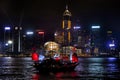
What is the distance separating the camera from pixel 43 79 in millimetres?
84000

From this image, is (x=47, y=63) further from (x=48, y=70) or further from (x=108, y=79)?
(x=108, y=79)

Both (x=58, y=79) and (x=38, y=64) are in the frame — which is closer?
(x=58, y=79)

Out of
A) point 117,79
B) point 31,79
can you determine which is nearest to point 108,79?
point 117,79

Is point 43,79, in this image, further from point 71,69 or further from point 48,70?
point 71,69

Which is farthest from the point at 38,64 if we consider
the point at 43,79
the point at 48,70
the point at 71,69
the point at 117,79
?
the point at 117,79

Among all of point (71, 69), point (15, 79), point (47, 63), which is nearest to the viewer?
point (15, 79)

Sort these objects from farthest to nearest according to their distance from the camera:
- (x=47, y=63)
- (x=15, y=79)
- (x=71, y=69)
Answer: (x=71, y=69) → (x=47, y=63) → (x=15, y=79)

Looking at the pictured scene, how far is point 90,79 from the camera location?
84.8 meters

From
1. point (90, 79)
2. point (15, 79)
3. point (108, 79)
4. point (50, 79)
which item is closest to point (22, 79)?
point (15, 79)

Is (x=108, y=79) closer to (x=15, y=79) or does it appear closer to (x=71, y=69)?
(x=15, y=79)

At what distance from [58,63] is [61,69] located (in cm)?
327

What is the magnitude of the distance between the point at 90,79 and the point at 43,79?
12.9 m

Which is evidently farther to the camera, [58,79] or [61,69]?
[61,69]

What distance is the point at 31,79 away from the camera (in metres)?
83.8
